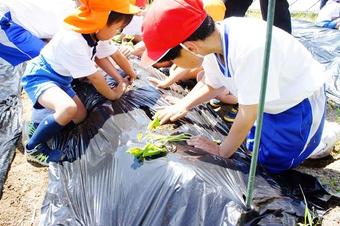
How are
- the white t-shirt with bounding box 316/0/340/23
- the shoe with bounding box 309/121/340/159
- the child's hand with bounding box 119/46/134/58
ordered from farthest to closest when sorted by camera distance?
the white t-shirt with bounding box 316/0/340/23, the child's hand with bounding box 119/46/134/58, the shoe with bounding box 309/121/340/159

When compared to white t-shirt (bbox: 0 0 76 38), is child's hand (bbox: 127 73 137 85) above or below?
below

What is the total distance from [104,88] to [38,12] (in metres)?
0.92

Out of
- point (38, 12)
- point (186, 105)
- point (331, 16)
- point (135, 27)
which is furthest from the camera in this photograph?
point (331, 16)

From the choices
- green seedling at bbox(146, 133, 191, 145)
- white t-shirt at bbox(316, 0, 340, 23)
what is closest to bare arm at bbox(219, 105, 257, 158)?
green seedling at bbox(146, 133, 191, 145)

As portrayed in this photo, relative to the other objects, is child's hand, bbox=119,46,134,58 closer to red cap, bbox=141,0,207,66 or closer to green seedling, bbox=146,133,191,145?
green seedling, bbox=146,133,191,145

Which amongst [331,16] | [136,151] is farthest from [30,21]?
[331,16]

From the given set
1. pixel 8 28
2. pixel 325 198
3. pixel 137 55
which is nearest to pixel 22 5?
pixel 8 28

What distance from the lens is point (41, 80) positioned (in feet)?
7.18

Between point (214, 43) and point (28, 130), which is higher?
point (214, 43)

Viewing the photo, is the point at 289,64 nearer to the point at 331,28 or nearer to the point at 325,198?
the point at 325,198

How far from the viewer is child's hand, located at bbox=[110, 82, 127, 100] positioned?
7.02 feet

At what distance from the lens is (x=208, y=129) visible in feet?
6.39

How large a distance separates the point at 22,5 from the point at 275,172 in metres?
1.97

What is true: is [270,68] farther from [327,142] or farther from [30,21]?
[30,21]
